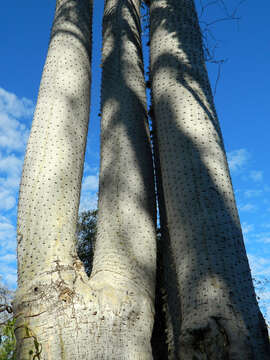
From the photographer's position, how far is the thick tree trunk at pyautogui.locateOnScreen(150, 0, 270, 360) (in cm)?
182

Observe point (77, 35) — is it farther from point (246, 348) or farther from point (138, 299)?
point (246, 348)

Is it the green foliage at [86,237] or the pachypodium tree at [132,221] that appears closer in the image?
the pachypodium tree at [132,221]

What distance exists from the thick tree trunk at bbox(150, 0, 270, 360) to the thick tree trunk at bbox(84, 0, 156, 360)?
0.24 m

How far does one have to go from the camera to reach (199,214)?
7.20 ft

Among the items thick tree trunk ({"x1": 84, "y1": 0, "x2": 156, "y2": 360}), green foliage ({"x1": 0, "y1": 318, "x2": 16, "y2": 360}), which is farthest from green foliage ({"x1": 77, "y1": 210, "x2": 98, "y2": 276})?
thick tree trunk ({"x1": 84, "y1": 0, "x2": 156, "y2": 360})

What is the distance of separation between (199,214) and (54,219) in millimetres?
887

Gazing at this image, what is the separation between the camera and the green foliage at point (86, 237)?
7.37 metres

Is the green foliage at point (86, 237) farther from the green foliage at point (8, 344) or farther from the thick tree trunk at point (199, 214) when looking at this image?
the thick tree trunk at point (199, 214)

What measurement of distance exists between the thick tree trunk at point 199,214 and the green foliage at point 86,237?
4972 millimetres

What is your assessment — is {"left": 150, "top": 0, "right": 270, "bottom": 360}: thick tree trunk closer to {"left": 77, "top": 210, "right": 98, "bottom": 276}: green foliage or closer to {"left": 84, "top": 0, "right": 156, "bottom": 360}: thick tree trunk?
{"left": 84, "top": 0, "right": 156, "bottom": 360}: thick tree trunk

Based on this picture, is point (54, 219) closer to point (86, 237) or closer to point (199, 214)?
point (199, 214)

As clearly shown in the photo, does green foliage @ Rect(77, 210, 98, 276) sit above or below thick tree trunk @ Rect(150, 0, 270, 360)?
above

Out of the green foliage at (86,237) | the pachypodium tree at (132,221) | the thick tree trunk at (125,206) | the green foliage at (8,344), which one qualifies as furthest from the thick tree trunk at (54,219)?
the green foliage at (86,237)

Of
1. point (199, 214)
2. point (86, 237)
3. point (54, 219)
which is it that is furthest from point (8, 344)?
point (86, 237)
